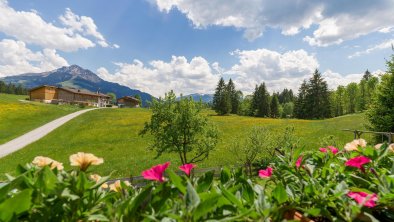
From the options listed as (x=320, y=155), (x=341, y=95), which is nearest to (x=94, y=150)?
(x=320, y=155)

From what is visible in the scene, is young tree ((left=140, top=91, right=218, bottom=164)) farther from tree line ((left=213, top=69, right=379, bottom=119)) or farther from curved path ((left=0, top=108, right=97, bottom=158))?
tree line ((left=213, top=69, right=379, bottom=119))

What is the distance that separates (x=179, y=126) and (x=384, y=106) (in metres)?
16.5

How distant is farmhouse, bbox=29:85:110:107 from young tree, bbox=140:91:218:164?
8592cm

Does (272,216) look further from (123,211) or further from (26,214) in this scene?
(26,214)

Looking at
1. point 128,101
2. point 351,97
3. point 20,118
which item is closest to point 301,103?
point 351,97

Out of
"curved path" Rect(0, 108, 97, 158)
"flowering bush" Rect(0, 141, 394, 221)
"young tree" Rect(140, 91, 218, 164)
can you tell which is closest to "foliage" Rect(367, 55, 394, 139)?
"young tree" Rect(140, 91, 218, 164)

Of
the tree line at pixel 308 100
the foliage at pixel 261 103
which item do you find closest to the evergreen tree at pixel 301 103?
the tree line at pixel 308 100

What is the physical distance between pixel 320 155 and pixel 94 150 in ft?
108

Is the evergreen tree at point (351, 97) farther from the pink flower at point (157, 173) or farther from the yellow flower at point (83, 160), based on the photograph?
the yellow flower at point (83, 160)

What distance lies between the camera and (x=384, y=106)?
23.4 metres

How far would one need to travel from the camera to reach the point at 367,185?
6.02 ft

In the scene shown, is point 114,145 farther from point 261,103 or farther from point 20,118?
point 261,103

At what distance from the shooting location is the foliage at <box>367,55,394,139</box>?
74.3ft

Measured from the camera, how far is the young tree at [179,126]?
18734 mm
